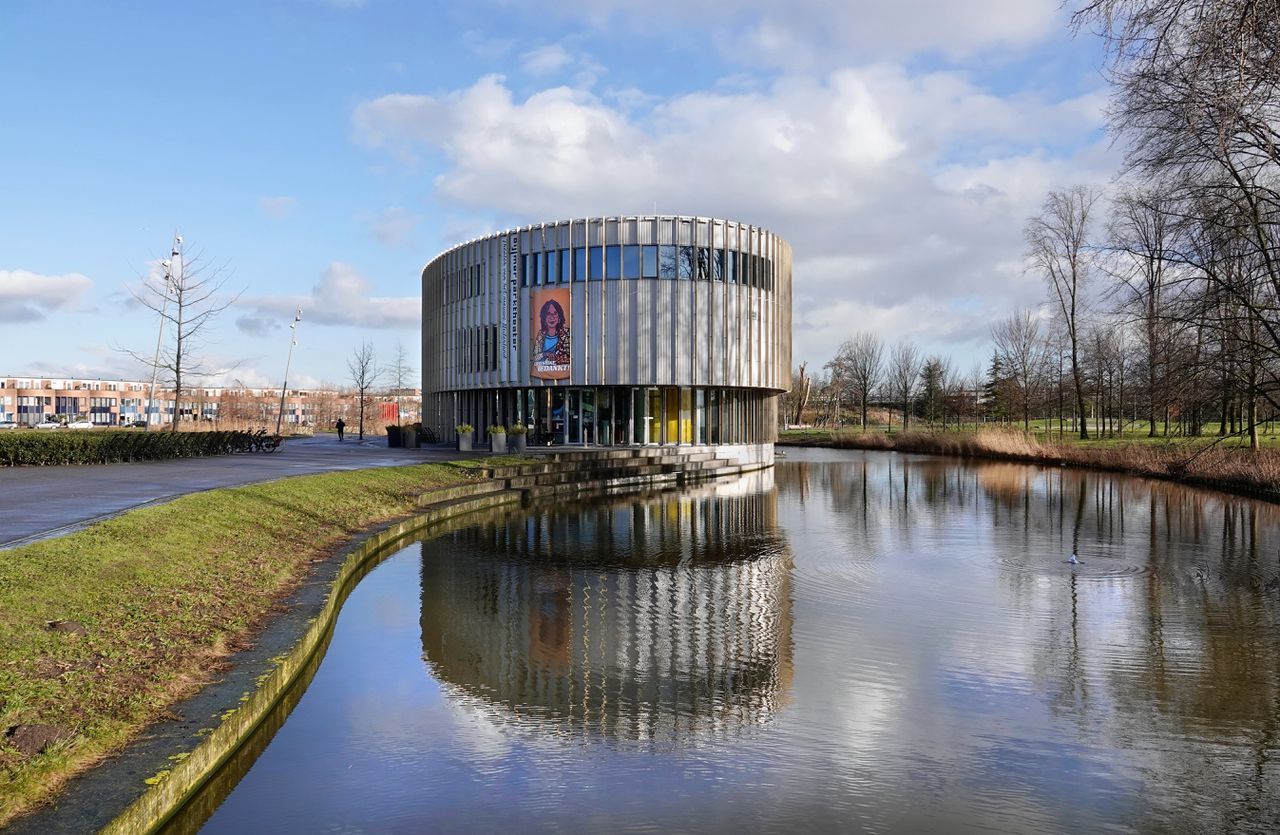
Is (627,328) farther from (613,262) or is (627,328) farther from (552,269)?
(552,269)

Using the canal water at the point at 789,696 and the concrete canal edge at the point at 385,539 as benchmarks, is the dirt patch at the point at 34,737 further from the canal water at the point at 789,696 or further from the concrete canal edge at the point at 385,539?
the canal water at the point at 789,696

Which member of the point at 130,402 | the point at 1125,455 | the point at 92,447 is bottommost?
the point at 1125,455

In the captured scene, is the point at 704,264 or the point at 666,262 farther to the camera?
the point at 704,264

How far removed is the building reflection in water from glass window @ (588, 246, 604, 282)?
22340 mm

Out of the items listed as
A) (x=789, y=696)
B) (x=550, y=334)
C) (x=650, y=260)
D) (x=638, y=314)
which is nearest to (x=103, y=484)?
(x=789, y=696)

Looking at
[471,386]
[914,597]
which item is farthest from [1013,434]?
[914,597]

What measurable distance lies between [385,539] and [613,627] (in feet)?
22.6

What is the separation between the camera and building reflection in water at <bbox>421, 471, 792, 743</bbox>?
277 inches

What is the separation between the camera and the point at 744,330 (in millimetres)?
39750

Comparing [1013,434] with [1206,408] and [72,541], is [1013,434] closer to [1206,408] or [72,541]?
[1206,408]

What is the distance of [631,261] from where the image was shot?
1496 inches

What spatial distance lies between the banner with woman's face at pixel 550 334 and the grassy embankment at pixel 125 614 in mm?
25144

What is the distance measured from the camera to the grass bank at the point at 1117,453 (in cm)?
2566

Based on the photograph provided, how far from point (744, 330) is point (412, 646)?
32.5 meters
